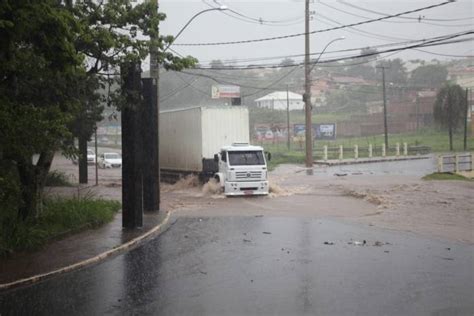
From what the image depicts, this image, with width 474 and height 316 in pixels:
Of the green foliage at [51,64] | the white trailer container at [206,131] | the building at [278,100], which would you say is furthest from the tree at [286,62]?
the building at [278,100]

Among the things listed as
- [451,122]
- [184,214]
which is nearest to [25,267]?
[184,214]

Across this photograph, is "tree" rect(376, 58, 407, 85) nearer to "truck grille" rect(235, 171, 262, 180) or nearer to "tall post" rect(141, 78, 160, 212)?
"truck grille" rect(235, 171, 262, 180)

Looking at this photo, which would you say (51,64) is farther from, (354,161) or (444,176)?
(354,161)

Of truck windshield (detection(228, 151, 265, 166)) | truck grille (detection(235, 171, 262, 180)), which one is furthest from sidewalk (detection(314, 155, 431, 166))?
truck grille (detection(235, 171, 262, 180))

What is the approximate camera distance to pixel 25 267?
970 cm

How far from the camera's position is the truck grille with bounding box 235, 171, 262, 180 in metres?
22.6

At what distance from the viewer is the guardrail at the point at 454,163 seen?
30.6 metres

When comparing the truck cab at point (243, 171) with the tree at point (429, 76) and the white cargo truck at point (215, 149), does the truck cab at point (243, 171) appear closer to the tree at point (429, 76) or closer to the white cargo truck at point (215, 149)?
the white cargo truck at point (215, 149)

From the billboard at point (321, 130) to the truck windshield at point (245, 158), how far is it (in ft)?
181

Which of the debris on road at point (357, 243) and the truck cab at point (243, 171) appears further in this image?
the truck cab at point (243, 171)

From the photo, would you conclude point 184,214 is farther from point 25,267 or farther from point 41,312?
point 41,312

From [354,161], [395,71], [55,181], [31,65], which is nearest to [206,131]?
[55,181]

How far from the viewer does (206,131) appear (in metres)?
26.1

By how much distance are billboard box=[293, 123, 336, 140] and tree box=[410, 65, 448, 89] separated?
49803 millimetres
